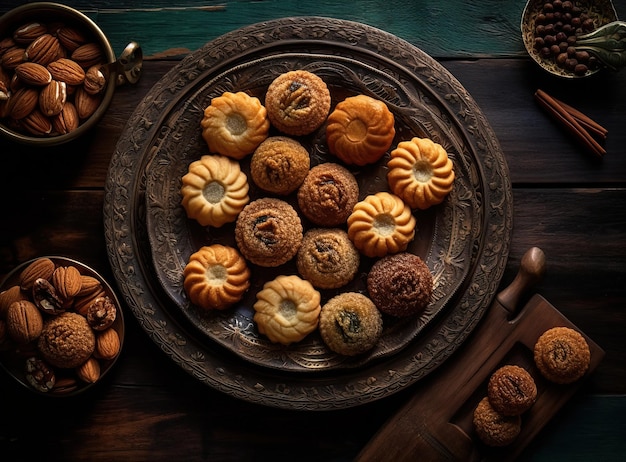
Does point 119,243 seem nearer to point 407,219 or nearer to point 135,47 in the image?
point 135,47

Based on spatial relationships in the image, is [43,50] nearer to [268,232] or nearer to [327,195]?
[268,232]

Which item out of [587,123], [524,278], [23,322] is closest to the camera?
[23,322]

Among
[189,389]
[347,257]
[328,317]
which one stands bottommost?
[189,389]

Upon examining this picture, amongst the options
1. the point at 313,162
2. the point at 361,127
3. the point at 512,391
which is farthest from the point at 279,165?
the point at 512,391

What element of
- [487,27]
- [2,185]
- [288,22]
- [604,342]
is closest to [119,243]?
[2,185]

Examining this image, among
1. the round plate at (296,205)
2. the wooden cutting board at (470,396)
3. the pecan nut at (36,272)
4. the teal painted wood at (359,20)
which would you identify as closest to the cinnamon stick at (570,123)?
the teal painted wood at (359,20)

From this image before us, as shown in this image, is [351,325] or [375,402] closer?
[351,325]
